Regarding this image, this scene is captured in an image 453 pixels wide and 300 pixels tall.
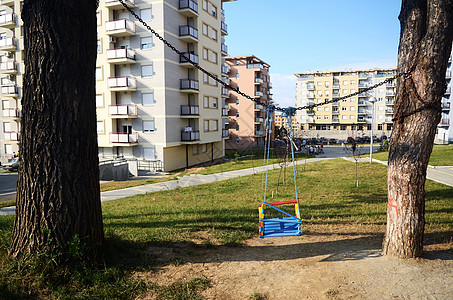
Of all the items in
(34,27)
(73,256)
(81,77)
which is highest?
(34,27)

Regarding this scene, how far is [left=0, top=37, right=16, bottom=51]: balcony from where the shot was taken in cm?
3591

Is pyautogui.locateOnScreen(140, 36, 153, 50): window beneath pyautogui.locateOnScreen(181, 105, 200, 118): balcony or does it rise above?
above

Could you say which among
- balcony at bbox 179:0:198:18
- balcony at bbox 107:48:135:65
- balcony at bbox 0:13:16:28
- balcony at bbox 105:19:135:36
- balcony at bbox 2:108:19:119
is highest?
balcony at bbox 0:13:16:28

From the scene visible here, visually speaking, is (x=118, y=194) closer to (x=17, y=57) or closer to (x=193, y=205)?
(x=193, y=205)

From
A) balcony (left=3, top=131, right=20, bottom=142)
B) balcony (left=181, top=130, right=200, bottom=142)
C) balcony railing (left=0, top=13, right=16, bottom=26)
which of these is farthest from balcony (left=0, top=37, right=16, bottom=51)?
balcony (left=181, top=130, right=200, bottom=142)

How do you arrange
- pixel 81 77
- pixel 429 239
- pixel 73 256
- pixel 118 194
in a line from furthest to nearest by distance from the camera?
pixel 118 194
pixel 429 239
pixel 81 77
pixel 73 256

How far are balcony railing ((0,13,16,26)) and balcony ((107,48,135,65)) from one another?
15.4 metres

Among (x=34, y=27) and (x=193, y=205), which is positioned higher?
(x=34, y=27)

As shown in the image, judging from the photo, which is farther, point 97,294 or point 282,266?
point 282,266

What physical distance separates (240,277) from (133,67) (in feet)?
91.6

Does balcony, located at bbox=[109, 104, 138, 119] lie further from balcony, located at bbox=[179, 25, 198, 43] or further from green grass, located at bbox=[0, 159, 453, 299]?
green grass, located at bbox=[0, 159, 453, 299]

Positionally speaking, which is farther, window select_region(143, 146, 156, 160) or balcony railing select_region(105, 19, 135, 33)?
window select_region(143, 146, 156, 160)

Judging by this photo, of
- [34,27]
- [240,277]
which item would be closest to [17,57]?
[34,27]

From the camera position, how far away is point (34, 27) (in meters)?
4.30
